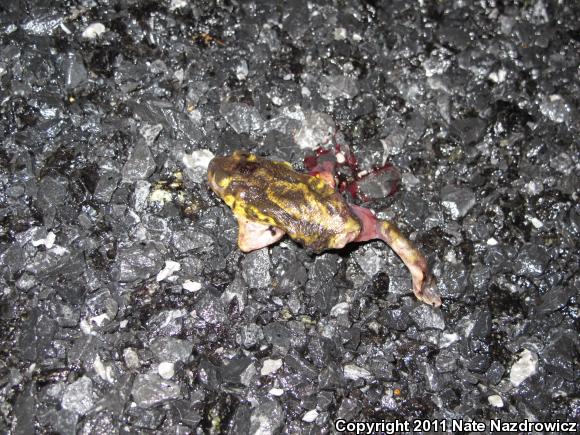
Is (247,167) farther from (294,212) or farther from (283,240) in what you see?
(283,240)

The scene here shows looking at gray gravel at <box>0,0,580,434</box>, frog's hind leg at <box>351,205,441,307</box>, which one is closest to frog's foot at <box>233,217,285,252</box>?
gray gravel at <box>0,0,580,434</box>

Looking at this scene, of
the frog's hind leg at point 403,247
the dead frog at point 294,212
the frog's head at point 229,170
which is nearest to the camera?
the dead frog at point 294,212

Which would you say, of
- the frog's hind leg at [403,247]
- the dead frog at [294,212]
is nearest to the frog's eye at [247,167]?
the dead frog at [294,212]

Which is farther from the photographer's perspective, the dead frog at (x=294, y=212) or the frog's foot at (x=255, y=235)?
the frog's foot at (x=255, y=235)

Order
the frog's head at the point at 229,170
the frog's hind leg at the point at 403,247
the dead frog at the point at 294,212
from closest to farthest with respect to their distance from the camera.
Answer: the dead frog at the point at 294,212 < the frog's head at the point at 229,170 < the frog's hind leg at the point at 403,247

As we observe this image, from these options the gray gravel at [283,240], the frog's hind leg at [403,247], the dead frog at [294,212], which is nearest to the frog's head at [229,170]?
the dead frog at [294,212]

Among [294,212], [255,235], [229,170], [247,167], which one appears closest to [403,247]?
[294,212]

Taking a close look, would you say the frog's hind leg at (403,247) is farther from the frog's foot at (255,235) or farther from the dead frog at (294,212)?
the frog's foot at (255,235)

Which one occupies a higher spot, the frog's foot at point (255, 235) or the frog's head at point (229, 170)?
the frog's head at point (229, 170)
